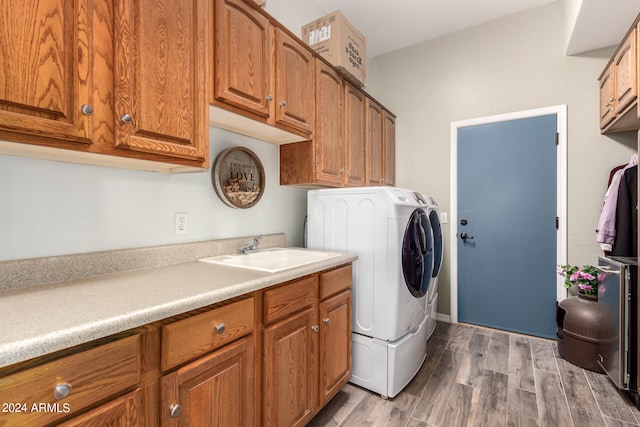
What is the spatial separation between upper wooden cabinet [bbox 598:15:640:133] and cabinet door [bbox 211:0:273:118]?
224 cm

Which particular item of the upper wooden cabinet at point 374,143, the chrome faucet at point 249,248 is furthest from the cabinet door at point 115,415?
the upper wooden cabinet at point 374,143

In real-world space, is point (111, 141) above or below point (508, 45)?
below

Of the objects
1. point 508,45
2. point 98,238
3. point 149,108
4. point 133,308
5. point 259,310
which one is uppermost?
point 508,45

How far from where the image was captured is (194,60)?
125 cm

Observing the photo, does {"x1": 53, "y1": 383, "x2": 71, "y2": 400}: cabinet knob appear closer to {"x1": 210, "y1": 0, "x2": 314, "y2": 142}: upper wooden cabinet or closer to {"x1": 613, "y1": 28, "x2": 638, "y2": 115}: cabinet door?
{"x1": 210, "y1": 0, "x2": 314, "y2": 142}: upper wooden cabinet

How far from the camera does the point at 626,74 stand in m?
1.98

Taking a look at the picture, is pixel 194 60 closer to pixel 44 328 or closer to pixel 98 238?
pixel 98 238

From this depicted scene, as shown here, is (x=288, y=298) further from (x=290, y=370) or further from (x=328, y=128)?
(x=328, y=128)

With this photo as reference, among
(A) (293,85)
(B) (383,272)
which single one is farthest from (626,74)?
(A) (293,85)

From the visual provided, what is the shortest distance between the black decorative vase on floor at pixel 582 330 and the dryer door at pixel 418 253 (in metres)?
1.10

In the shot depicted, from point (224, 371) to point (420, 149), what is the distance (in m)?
2.92

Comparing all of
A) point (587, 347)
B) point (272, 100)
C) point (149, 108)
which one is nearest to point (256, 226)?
point (272, 100)

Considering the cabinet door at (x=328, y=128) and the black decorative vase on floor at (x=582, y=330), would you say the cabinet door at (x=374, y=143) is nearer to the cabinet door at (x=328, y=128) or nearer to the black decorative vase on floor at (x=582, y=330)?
the cabinet door at (x=328, y=128)

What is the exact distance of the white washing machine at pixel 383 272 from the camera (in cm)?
183
